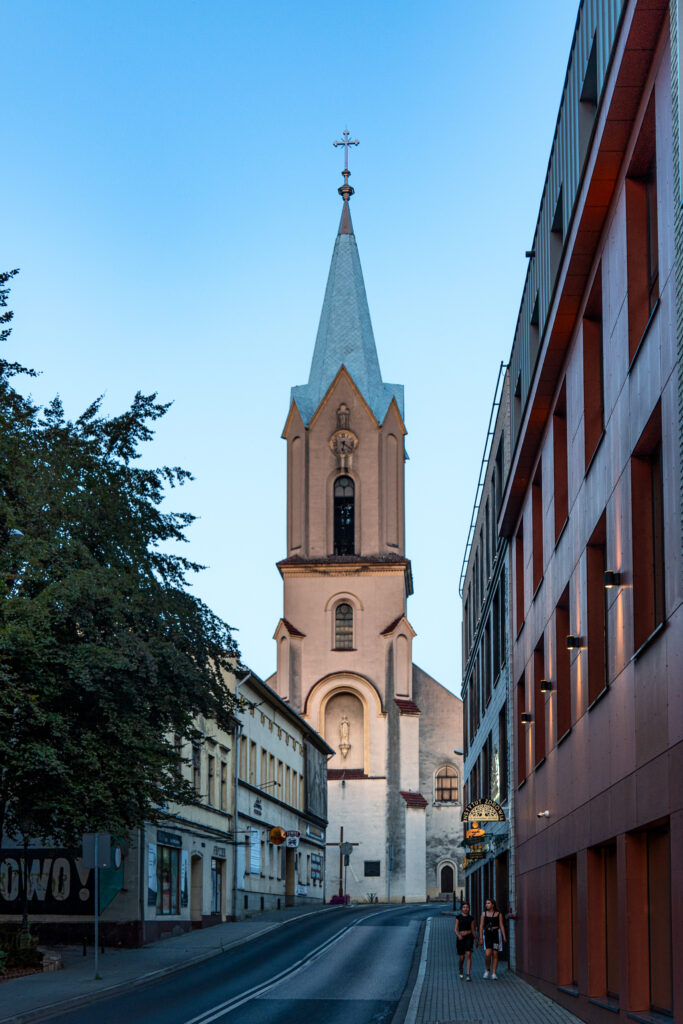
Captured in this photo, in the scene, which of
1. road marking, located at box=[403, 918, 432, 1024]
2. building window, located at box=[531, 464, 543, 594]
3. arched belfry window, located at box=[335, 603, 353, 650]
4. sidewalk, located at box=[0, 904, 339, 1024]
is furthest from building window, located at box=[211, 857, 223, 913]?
arched belfry window, located at box=[335, 603, 353, 650]

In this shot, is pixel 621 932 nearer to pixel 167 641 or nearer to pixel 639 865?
pixel 639 865

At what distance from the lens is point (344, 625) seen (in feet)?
237

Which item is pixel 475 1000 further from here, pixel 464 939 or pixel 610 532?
pixel 610 532

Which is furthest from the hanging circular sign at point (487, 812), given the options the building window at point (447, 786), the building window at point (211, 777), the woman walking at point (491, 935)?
the building window at point (447, 786)

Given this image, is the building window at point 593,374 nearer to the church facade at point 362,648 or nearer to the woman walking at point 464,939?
the woman walking at point 464,939

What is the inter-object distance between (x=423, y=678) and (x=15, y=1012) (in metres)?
60.5

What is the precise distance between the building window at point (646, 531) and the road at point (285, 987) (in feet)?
25.9

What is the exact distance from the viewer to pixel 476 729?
43469 millimetres

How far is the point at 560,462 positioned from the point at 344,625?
5208cm

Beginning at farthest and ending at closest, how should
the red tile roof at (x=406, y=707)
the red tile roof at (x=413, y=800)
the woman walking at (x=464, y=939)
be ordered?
the red tile roof at (x=406, y=707), the red tile roof at (x=413, y=800), the woman walking at (x=464, y=939)

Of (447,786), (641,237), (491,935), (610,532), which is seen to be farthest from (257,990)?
(447,786)

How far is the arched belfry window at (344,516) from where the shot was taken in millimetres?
72875

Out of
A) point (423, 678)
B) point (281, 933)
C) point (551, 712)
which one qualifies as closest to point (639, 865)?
point (551, 712)

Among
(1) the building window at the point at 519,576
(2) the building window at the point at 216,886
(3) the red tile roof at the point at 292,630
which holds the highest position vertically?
(3) the red tile roof at the point at 292,630
